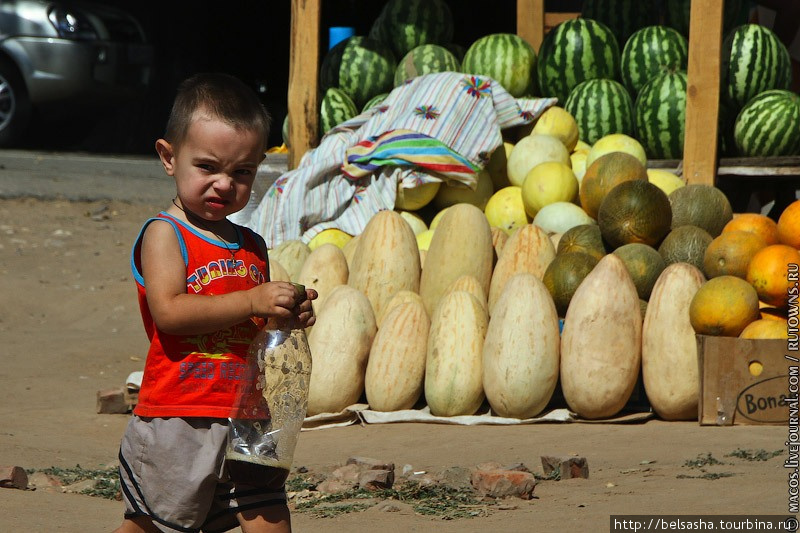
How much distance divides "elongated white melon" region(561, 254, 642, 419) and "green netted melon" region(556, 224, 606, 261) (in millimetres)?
624

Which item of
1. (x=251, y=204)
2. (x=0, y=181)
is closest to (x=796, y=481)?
(x=251, y=204)

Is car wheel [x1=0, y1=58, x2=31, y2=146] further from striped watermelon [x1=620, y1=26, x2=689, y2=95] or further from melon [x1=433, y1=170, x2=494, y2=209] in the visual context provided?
striped watermelon [x1=620, y1=26, x2=689, y2=95]

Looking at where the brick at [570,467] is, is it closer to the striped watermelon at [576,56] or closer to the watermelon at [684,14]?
the striped watermelon at [576,56]

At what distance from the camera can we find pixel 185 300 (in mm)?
2473

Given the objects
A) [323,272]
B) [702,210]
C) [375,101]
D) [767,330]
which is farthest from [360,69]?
[767,330]

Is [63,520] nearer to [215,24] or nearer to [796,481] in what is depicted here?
[796,481]

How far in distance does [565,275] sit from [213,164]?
3077mm

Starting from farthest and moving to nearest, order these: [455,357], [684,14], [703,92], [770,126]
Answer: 1. [684,14]
2. [770,126]
3. [703,92]
4. [455,357]

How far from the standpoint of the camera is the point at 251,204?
314 inches

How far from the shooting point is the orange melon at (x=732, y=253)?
199 inches

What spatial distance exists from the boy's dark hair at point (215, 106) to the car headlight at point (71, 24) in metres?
10.7

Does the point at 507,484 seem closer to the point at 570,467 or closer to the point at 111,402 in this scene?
the point at 570,467

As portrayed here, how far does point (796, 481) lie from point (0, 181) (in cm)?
892

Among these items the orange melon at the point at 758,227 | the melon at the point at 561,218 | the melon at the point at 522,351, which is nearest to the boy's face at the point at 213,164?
the melon at the point at 522,351
